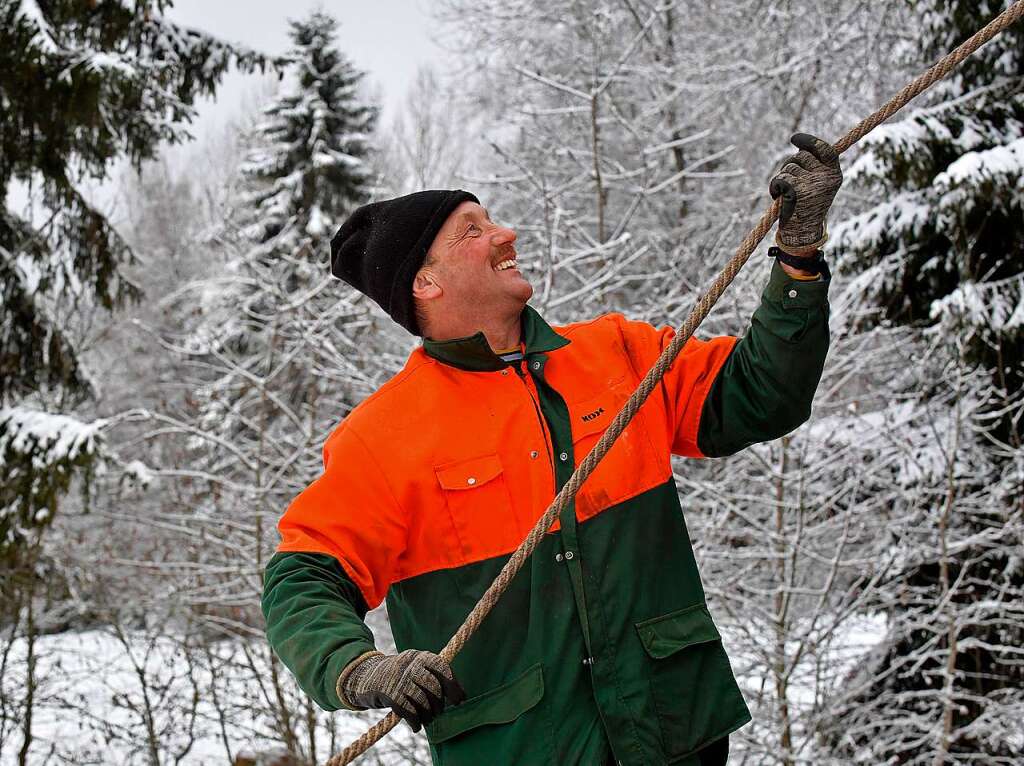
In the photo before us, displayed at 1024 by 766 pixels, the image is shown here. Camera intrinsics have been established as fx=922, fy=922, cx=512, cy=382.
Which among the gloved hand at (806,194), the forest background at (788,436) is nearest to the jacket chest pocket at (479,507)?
the gloved hand at (806,194)

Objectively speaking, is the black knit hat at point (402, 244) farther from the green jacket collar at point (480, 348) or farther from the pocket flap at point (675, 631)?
the pocket flap at point (675, 631)

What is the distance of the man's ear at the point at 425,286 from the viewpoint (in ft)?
7.18

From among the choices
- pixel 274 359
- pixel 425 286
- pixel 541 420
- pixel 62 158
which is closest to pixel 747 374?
pixel 541 420

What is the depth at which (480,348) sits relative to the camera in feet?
6.45

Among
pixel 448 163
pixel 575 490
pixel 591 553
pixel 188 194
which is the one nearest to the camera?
pixel 575 490

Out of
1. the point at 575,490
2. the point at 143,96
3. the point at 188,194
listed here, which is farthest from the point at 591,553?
the point at 188,194

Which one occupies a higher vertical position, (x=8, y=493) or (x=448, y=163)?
(x=448, y=163)

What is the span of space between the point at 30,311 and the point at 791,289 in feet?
19.7

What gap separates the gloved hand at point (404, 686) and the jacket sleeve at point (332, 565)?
38mm

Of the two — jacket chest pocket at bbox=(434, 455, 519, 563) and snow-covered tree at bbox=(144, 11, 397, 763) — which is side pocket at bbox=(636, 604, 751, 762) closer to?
jacket chest pocket at bbox=(434, 455, 519, 563)

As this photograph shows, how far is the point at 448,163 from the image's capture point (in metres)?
8.98

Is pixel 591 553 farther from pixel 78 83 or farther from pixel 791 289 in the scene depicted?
pixel 78 83

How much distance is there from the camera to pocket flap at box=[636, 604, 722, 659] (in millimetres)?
1775

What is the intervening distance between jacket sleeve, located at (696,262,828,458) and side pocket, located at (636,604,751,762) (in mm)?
429
